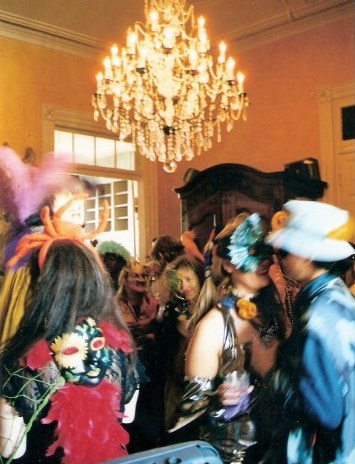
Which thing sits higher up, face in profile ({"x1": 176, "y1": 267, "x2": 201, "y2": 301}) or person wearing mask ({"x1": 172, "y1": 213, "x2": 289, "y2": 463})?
face in profile ({"x1": 176, "y1": 267, "x2": 201, "y2": 301})

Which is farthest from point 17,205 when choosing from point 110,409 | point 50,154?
point 110,409

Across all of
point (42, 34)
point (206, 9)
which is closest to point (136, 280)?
point (42, 34)

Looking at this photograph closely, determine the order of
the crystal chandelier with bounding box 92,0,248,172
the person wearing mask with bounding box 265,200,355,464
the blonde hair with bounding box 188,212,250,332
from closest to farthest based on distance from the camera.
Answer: the person wearing mask with bounding box 265,200,355,464, the blonde hair with bounding box 188,212,250,332, the crystal chandelier with bounding box 92,0,248,172

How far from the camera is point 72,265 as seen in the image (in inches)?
27.5

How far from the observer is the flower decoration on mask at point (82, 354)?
0.67 metres

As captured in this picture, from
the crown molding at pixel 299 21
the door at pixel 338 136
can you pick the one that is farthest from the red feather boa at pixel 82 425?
the crown molding at pixel 299 21

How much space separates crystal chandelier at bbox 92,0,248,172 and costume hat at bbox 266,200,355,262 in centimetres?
26

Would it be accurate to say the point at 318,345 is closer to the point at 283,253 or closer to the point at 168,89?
the point at 283,253

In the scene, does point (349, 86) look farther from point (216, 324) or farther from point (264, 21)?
point (216, 324)

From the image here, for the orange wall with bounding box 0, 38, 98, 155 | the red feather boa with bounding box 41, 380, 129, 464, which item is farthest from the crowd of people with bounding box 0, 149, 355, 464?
the orange wall with bounding box 0, 38, 98, 155

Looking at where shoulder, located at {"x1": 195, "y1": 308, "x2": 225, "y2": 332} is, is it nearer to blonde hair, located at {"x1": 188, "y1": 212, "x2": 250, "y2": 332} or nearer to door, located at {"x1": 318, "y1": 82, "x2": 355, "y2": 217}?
blonde hair, located at {"x1": 188, "y1": 212, "x2": 250, "y2": 332}

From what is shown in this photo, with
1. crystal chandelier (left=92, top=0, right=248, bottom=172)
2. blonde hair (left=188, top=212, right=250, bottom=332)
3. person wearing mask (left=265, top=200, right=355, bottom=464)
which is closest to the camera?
person wearing mask (left=265, top=200, right=355, bottom=464)

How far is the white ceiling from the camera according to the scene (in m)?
0.78

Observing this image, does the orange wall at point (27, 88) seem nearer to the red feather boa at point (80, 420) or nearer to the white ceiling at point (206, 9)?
the white ceiling at point (206, 9)
